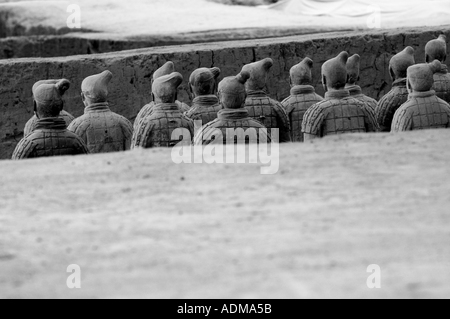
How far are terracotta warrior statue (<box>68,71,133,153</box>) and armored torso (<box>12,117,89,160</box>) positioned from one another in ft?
2.18

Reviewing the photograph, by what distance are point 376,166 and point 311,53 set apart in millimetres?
5003

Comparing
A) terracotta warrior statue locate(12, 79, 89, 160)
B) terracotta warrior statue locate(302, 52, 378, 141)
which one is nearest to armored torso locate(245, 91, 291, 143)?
terracotta warrior statue locate(302, 52, 378, 141)

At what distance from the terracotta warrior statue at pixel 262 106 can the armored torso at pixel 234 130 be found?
2.64 feet

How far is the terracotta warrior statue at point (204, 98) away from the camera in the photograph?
6.12 meters

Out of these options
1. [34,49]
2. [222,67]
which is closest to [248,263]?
[222,67]

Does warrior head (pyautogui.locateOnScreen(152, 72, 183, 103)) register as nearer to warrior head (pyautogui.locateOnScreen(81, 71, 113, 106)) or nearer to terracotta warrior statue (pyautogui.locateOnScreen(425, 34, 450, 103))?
warrior head (pyautogui.locateOnScreen(81, 71, 113, 106))

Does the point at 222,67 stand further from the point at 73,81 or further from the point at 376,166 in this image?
the point at 376,166

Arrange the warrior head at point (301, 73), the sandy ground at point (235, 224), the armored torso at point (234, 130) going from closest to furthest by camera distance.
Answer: the sandy ground at point (235, 224), the armored torso at point (234, 130), the warrior head at point (301, 73)

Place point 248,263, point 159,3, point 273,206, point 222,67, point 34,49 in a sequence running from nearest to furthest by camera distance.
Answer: point 248,263 < point 273,206 < point 222,67 < point 34,49 < point 159,3

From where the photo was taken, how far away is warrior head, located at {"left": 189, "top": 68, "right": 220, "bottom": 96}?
20.1 feet

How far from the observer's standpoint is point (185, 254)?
2.61 metres

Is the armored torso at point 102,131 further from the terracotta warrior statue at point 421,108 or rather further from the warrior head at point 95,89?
the terracotta warrior statue at point 421,108

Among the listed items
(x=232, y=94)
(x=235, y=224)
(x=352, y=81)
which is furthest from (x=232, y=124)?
(x=235, y=224)

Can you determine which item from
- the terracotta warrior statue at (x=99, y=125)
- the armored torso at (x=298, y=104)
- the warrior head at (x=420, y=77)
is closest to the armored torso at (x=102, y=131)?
the terracotta warrior statue at (x=99, y=125)
